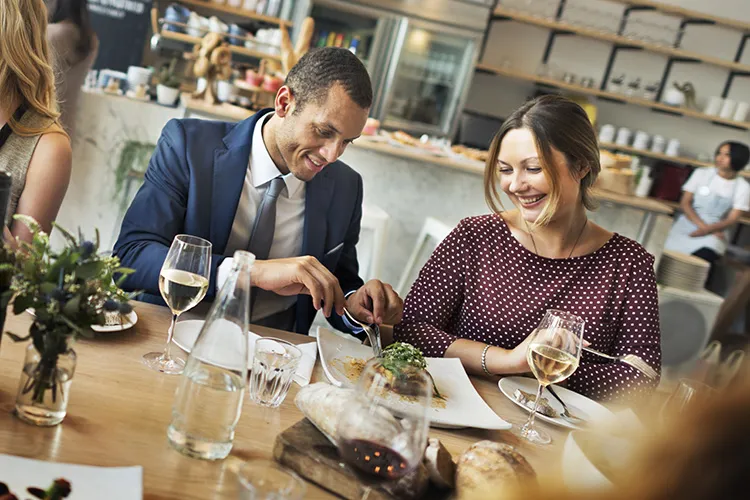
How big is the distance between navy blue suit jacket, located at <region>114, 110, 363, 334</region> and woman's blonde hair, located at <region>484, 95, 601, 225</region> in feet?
1.60

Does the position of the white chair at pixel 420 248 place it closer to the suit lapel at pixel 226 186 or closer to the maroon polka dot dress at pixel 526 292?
the maroon polka dot dress at pixel 526 292

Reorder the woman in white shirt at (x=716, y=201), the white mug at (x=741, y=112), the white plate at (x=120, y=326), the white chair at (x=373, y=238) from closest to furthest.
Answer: the white plate at (x=120, y=326), the white chair at (x=373, y=238), the woman in white shirt at (x=716, y=201), the white mug at (x=741, y=112)

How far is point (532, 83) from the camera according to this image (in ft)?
23.8

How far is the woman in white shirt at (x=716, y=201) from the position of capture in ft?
20.3

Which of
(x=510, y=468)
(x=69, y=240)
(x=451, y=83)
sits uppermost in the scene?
(x=451, y=83)

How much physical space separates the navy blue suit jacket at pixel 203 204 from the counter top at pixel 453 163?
1647mm

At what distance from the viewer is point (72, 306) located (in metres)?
0.85

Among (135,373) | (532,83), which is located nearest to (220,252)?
A: (135,373)

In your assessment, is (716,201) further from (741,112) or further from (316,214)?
(316,214)

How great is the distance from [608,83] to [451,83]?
1.72 m

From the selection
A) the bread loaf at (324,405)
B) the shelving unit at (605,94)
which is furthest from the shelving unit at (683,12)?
the bread loaf at (324,405)

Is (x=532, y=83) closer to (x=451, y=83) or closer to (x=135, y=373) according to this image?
(x=451, y=83)

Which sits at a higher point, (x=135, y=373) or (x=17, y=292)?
(x=17, y=292)

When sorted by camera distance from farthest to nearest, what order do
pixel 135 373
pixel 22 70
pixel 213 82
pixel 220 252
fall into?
pixel 213 82 → pixel 220 252 → pixel 22 70 → pixel 135 373
